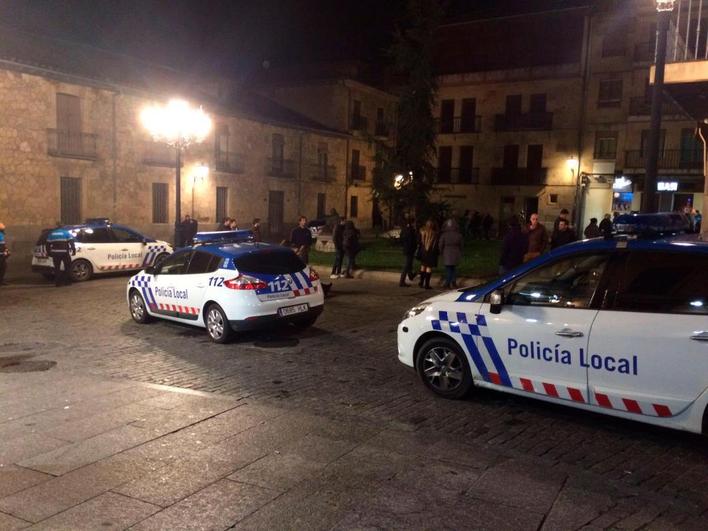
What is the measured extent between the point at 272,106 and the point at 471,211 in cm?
1467

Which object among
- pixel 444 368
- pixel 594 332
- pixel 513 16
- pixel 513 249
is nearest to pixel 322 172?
pixel 513 16

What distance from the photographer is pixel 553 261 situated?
534 centimetres

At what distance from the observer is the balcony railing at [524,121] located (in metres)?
37.2

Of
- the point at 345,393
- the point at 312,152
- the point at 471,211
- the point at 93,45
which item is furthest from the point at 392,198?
the point at 345,393

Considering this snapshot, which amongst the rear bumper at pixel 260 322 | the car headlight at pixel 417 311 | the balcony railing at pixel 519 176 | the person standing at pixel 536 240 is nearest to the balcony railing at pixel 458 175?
the balcony railing at pixel 519 176

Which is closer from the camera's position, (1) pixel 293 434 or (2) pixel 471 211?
(1) pixel 293 434

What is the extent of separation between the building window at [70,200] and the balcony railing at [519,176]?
25462mm

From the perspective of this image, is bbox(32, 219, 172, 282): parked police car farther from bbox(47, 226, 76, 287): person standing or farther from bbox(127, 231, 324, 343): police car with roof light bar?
bbox(127, 231, 324, 343): police car with roof light bar

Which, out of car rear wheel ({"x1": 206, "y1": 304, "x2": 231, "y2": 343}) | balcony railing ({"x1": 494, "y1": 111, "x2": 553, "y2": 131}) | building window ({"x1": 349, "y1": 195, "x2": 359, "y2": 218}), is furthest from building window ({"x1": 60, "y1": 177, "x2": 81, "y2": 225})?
balcony railing ({"x1": 494, "y1": 111, "x2": 553, "y2": 131})

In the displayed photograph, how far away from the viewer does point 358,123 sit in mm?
40312

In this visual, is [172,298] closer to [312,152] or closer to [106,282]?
[106,282]

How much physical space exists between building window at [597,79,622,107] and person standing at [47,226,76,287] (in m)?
31.0

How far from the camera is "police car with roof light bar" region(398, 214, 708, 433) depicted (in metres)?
4.46

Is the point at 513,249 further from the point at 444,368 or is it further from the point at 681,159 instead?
the point at 681,159
